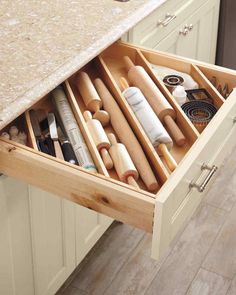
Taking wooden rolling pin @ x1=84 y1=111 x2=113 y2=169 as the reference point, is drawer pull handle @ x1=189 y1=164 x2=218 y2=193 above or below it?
below

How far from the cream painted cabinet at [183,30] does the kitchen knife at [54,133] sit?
543 millimetres

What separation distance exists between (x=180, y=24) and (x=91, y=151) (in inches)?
40.8

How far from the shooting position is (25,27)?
171cm

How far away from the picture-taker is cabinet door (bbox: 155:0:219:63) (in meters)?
2.22

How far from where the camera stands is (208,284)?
2031 millimetres

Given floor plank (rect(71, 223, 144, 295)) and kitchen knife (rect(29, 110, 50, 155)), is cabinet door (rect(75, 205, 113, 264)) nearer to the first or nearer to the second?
floor plank (rect(71, 223, 144, 295))

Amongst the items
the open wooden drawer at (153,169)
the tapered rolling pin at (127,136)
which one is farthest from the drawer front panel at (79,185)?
the tapered rolling pin at (127,136)

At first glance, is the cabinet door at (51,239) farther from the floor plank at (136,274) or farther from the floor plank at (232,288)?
the floor plank at (232,288)

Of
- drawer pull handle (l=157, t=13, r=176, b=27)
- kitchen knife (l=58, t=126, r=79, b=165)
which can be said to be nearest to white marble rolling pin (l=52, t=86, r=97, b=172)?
kitchen knife (l=58, t=126, r=79, b=165)

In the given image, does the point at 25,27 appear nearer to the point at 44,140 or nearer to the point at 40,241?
the point at 44,140

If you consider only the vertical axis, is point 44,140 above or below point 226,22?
above

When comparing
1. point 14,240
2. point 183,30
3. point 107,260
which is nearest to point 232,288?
point 107,260

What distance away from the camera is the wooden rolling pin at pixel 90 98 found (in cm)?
147

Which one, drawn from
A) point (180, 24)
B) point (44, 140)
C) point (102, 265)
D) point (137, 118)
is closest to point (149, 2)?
point (180, 24)
